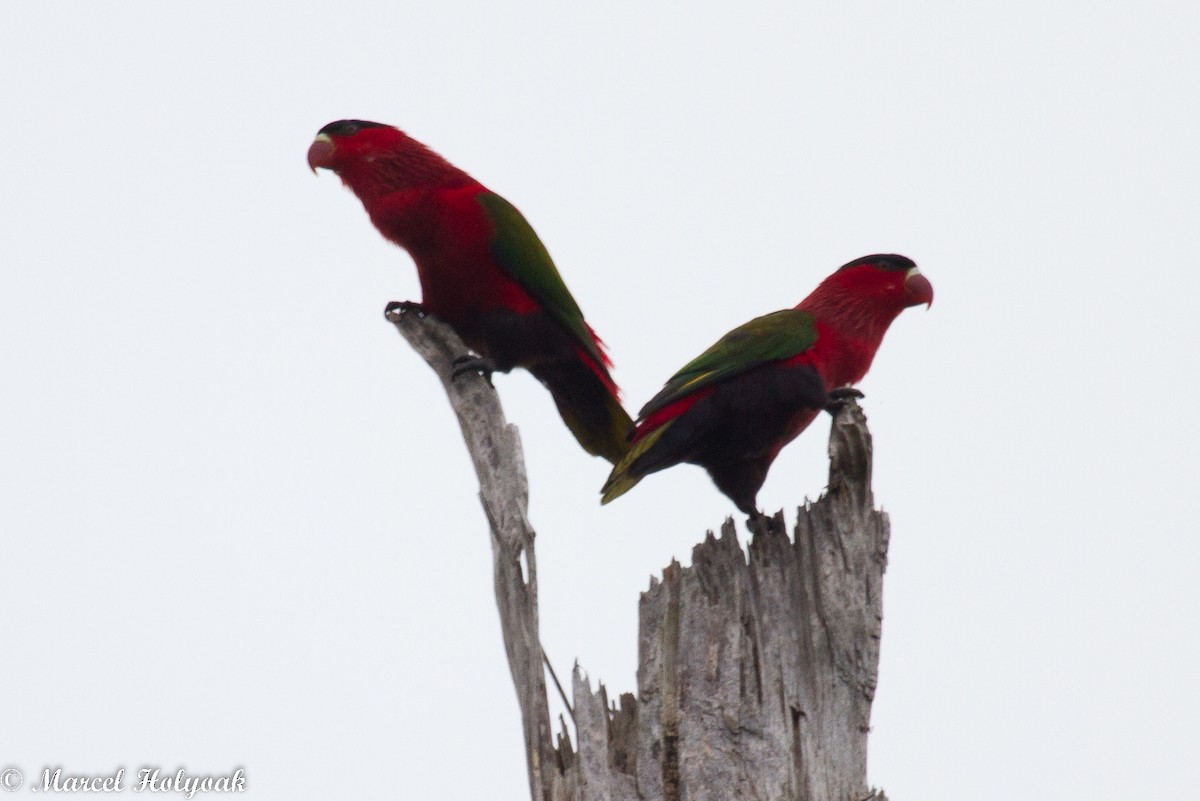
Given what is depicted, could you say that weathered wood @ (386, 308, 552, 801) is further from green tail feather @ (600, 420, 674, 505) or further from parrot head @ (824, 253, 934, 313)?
parrot head @ (824, 253, 934, 313)

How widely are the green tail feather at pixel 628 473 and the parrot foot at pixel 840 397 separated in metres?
0.75

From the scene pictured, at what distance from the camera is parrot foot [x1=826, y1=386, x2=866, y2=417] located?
5250mm

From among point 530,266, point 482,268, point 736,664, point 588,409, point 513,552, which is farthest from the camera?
point 588,409

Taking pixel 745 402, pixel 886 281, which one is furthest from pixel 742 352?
pixel 886 281

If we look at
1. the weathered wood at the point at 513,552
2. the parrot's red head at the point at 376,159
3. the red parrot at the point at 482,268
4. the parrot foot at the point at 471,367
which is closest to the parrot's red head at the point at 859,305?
the red parrot at the point at 482,268

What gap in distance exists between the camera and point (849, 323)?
19.3ft

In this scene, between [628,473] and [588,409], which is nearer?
[628,473]

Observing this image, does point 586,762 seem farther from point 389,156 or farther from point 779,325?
point 389,156

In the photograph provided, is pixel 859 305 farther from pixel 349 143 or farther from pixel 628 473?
pixel 349 143

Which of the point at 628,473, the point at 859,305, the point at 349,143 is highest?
the point at 349,143

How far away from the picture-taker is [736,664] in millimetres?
3885

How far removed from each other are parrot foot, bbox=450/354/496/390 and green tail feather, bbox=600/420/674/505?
670 mm

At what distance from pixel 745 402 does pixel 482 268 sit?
1.42 meters

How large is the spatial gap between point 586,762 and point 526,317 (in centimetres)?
244
